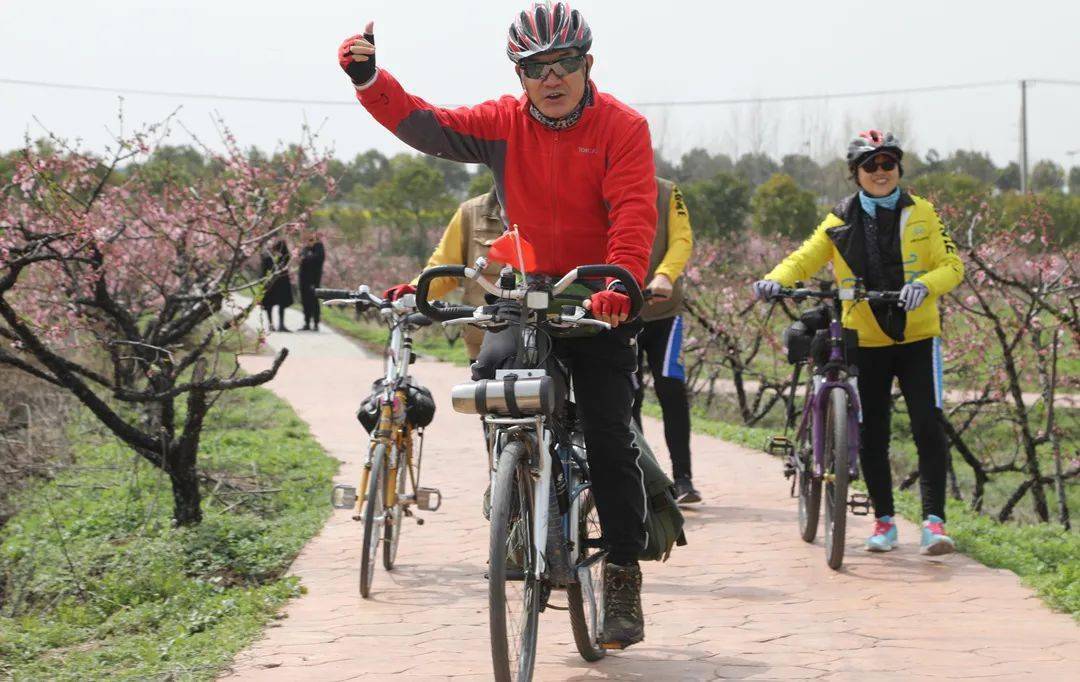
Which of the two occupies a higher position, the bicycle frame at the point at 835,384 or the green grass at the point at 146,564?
the bicycle frame at the point at 835,384

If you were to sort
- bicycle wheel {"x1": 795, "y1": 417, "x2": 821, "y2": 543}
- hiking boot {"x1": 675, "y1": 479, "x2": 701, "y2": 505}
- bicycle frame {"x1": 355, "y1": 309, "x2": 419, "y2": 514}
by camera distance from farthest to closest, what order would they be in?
hiking boot {"x1": 675, "y1": 479, "x2": 701, "y2": 505} < bicycle wheel {"x1": 795, "y1": 417, "x2": 821, "y2": 543} < bicycle frame {"x1": 355, "y1": 309, "x2": 419, "y2": 514}

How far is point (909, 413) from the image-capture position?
6.73 metres

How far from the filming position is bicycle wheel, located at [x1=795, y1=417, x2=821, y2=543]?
A: 6844 millimetres

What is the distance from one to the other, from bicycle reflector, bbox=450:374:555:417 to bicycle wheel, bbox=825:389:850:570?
281 centimetres

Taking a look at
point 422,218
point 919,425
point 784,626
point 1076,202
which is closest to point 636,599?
point 784,626

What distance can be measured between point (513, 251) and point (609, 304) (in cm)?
32

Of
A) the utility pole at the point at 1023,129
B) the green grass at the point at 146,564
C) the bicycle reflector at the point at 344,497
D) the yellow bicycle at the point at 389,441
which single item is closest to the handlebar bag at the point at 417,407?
the yellow bicycle at the point at 389,441

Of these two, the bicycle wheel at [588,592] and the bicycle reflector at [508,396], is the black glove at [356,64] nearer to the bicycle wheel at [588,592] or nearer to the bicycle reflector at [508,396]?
the bicycle reflector at [508,396]

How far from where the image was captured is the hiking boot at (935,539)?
21.6 ft

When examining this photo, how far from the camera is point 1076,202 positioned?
37781 mm

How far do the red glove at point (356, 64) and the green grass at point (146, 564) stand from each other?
203 cm

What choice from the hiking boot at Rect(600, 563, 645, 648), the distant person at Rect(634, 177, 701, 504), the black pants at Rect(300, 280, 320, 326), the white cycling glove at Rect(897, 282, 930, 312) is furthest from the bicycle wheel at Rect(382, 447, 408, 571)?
the black pants at Rect(300, 280, 320, 326)

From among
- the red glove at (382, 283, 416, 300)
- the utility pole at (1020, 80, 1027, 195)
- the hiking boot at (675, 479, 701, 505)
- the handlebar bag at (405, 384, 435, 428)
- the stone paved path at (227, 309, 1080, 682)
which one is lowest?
the stone paved path at (227, 309, 1080, 682)

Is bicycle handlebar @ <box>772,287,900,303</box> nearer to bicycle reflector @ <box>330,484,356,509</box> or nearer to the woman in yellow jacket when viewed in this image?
the woman in yellow jacket
